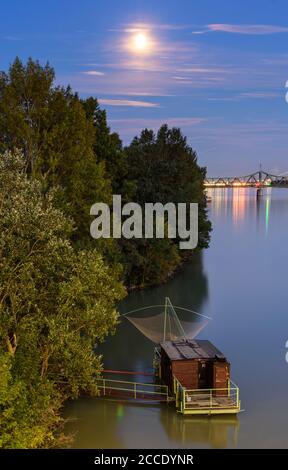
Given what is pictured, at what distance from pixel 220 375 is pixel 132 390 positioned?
337cm

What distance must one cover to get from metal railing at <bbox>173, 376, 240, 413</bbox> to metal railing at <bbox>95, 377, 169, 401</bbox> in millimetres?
762

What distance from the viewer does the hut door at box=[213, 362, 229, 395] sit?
57.6ft

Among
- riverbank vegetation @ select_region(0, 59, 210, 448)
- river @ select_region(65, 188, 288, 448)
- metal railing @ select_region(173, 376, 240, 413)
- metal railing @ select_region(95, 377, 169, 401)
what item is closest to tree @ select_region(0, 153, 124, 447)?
riverbank vegetation @ select_region(0, 59, 210, 448)

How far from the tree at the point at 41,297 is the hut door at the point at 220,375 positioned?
4.27 m

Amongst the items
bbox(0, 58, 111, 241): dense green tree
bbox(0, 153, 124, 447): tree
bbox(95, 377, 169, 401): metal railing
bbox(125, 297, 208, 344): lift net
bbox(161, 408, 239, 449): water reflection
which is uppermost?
bbox(0, 58, 111, 241): dense green tree

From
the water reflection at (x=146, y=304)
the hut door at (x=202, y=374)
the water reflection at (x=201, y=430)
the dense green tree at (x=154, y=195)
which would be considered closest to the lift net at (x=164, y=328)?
the water reflection at (x=146, y=304)

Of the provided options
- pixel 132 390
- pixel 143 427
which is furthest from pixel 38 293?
pixel 132 390

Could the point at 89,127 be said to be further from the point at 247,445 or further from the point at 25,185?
the point at 247,445

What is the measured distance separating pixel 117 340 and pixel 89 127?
10.7 metres

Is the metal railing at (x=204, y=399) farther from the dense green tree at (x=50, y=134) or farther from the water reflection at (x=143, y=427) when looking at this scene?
the dense green tree at (x=50, y=134)

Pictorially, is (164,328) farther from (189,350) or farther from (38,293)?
(38,293)

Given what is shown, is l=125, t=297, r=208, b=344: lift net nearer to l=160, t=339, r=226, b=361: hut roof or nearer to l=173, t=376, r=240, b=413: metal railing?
l=160, t=339, r=226, b=361: hut roof

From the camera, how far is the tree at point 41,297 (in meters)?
14.2
